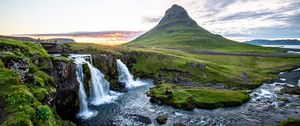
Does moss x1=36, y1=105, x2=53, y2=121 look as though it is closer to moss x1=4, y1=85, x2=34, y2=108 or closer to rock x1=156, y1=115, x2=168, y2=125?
moss x1=4, y1=85, x2=34, y2=108

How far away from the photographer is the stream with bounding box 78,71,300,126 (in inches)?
1815

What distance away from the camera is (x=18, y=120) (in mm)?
21922

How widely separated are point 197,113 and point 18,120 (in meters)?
39.0

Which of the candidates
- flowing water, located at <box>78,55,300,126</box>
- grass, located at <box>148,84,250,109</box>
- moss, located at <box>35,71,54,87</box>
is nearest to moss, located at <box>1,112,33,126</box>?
moss, located at <box>35,71,54,87</box>

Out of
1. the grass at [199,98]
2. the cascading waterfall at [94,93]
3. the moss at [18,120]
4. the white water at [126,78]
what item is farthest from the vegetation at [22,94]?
the white water at [126,78]

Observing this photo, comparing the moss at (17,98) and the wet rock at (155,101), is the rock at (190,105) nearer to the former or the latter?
the wet rock at (155,101)

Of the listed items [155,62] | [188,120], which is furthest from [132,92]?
[155,62]

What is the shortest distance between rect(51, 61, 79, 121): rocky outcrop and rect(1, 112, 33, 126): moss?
78.8 ft

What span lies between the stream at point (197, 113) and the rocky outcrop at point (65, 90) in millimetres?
5005

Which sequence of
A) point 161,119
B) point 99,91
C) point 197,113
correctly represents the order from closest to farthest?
1. point 161,119
2. point 197,113
3. point 99,91

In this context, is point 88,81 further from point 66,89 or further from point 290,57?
point 290,57

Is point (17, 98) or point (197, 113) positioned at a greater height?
point (17, 98)

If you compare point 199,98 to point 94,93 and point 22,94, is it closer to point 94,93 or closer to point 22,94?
point 94,93

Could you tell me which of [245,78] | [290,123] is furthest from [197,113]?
[245,78]
